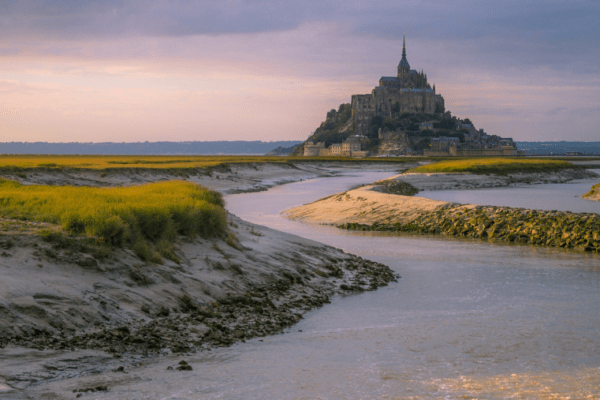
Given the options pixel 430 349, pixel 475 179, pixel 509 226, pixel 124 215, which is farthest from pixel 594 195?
pixel 124 215

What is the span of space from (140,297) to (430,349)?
523cm

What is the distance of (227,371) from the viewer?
868 cm

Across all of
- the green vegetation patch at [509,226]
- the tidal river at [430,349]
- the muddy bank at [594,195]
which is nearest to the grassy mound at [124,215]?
the tidal river at [430,349]

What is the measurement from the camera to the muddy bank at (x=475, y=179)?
6088 cm

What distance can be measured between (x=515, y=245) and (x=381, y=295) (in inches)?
438

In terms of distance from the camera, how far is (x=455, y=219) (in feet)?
91.7

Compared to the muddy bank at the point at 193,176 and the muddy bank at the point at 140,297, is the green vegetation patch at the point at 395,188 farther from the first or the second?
the muddy bank at the point at 140,297

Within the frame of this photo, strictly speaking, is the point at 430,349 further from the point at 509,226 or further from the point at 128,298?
the point at 509,226

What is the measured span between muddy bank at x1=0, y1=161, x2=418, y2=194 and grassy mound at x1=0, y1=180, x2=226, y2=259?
1140 inches

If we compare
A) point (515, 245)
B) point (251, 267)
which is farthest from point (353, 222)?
point (251, 267)

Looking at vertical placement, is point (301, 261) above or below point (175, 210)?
below

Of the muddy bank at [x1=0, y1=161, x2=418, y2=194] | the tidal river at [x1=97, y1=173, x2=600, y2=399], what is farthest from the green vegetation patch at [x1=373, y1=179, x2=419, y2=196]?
the tidal river at [x1=97, y1=173, x2=600, y2=399]

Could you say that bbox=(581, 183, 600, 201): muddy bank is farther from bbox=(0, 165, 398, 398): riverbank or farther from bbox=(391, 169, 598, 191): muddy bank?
bbox=(0, 165, 398, 398): riverbank

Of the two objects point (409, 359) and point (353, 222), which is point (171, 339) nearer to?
point (409, 359)
